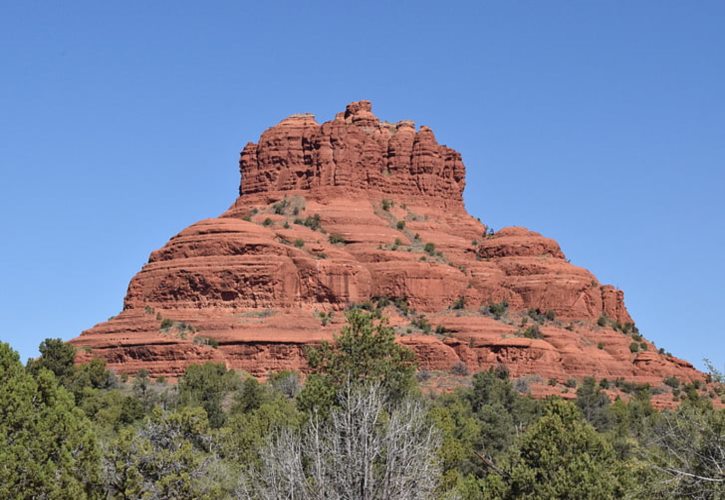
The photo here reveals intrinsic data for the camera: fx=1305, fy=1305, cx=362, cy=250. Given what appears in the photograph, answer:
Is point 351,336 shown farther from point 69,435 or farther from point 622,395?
point 622,395

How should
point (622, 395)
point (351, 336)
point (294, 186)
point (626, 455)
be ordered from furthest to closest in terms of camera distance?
1. point (294, 186)
2. point (622, 395)
3. point (626, 455)
4. point (351, 336)

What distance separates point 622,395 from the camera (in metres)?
117

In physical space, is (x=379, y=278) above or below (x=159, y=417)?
above

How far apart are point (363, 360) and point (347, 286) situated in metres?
68.5

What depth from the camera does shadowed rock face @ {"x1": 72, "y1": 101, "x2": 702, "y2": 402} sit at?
11444 centimetres

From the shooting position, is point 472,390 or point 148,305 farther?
point 148,305

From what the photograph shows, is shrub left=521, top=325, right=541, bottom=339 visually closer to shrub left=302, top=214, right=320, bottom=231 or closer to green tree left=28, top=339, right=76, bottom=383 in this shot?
shrub left=302, top=214, right=320, bottom=231

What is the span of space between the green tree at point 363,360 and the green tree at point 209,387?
27961mm

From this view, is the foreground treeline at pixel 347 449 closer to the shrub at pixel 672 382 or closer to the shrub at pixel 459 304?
the shrub at pixel 672 382

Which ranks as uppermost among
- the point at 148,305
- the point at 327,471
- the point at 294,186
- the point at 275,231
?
the point at 294,186

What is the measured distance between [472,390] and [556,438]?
5303cm

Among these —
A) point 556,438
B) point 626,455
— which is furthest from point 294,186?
point 556,438

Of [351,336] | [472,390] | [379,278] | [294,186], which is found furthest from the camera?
[294,186]

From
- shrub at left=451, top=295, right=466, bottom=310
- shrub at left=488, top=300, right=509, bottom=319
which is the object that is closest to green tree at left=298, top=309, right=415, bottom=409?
shrub at left=451, top=295, right=466, bottom=310
